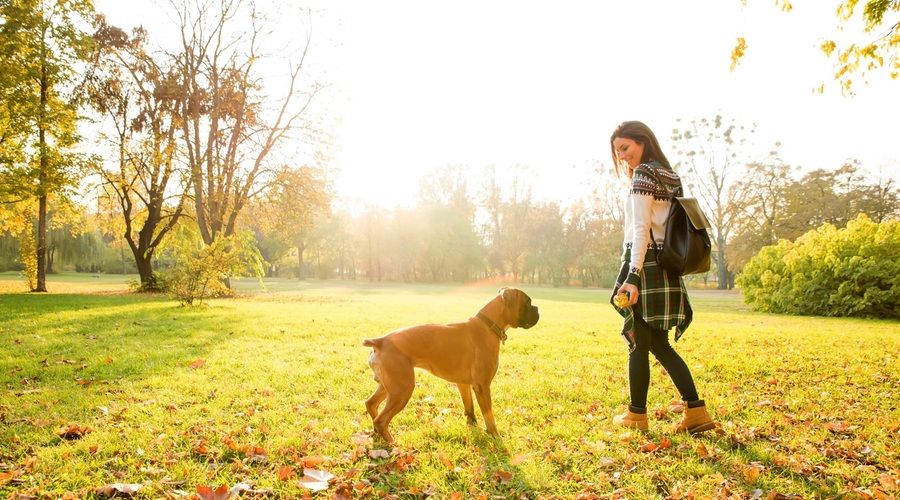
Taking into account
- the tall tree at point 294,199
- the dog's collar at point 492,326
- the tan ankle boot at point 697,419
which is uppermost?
the tall tree at point 294,199

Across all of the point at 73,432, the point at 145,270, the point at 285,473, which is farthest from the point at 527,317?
the point at 145,270

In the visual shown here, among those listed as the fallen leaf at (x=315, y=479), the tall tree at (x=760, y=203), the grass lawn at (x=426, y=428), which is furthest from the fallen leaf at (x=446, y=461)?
the tall tree at (x=760, y=203)

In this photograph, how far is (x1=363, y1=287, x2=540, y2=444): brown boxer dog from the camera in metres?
3.67

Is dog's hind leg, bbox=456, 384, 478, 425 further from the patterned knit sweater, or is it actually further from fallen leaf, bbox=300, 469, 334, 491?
the patterned knit sweater

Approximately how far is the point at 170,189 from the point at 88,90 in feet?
19.1

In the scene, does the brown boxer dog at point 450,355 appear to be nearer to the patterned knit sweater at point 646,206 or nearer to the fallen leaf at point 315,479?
the fallen leaf at point 315,479

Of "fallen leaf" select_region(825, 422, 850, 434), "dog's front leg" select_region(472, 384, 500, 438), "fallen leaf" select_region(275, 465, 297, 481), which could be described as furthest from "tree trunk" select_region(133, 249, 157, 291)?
"fallen leaf" select_region(825, 422, 850, 434)

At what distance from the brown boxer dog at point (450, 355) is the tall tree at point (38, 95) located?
758 inches

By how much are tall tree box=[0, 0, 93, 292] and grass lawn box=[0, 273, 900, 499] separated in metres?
12.5

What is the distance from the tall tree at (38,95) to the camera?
16.4 m

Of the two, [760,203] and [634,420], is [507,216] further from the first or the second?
[634,420]

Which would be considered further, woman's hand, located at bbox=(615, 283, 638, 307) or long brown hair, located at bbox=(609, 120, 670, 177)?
long brown hair, located at bbox=(609, 120, 670, 177)

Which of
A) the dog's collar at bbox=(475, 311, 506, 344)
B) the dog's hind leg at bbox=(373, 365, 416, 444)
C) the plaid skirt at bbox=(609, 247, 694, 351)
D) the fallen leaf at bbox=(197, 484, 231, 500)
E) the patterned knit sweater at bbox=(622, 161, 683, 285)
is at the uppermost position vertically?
the patterned knit sweater at bbox=(622, 161, 683, 285)

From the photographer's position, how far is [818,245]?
17.0 metres
